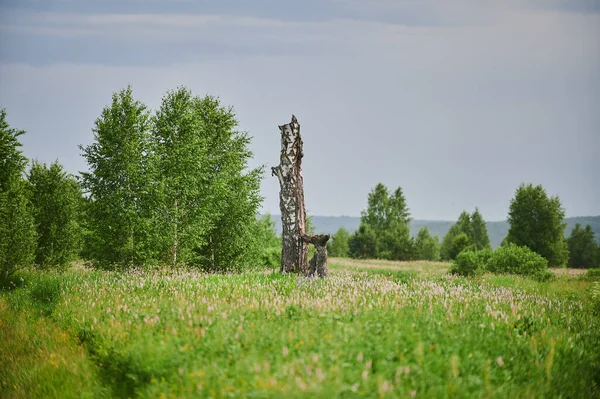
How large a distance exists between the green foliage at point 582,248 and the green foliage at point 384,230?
3302 cm

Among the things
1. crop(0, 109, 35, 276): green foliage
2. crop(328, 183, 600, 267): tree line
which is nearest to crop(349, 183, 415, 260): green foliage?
crop(328, 183, 600, 267): tree line

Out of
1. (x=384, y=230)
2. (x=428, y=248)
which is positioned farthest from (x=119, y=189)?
(x=428, y=248)

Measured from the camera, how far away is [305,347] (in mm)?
5488

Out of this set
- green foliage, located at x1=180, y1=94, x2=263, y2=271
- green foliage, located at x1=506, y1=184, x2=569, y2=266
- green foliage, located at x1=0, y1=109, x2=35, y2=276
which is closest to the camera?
green foliage, located at x1=0, y1=109, x2=35, y2=276

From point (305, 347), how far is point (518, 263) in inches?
973

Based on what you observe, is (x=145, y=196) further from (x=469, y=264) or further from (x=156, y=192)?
(x=469, y=264)

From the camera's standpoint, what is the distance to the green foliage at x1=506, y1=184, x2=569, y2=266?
142ft

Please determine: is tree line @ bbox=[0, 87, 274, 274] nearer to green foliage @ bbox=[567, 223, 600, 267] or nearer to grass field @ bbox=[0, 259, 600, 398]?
grass field @ bbox=[0, 259, 600, 398]

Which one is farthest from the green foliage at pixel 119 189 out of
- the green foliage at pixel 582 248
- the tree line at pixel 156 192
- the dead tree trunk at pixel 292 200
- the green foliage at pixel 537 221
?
the green foliage at pixel 582 248

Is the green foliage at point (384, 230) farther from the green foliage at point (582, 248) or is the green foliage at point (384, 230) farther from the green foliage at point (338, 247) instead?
the green foliage at point (582, 248)

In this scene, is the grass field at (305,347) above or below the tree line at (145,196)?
below

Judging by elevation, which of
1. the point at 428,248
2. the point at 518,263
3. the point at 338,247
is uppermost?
Answer: the point at 518,263

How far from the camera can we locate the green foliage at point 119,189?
18.6 m

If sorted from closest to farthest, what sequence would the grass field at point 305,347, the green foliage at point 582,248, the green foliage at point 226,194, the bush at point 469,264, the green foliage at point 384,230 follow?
the grass field at point 305,347, the green foliage at point 226,194, the bush at point 469,264, the green foliage at point 384,230, the green foliage at point 582,248
